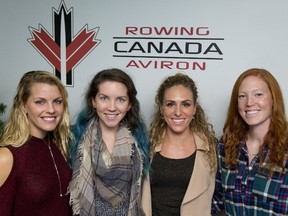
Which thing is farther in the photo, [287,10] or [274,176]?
[287,10]

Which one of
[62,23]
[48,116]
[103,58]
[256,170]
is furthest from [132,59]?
[256,170]

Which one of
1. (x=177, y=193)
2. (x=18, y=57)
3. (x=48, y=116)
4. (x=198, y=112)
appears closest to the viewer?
(x=48, y=116)

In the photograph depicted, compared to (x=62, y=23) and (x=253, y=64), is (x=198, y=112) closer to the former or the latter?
(x=253, y=64)

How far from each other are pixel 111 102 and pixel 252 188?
884mm

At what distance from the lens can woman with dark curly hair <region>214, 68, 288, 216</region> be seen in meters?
1.62

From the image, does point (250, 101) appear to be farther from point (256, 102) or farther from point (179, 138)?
point (179, 138)

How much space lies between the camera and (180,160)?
190 centimetres

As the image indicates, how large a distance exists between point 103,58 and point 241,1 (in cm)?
113

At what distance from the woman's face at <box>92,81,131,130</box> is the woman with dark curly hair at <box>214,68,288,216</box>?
0.64 metres

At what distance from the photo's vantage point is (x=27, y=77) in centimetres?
166

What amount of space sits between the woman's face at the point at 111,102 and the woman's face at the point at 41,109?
257 mm

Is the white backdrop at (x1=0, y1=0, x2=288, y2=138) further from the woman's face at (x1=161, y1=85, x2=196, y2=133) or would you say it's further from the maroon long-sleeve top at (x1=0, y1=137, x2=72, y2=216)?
the maroon long-sleeve top at (x1=0, y1=137, x2=72, y2=216)

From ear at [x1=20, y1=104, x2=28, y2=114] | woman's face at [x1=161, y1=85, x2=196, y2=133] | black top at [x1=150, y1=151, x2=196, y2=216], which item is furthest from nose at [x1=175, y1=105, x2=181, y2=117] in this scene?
ear at [x1=20, y1=104, x2=28, y2=114]

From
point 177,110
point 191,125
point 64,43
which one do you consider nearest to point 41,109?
point 177,110
